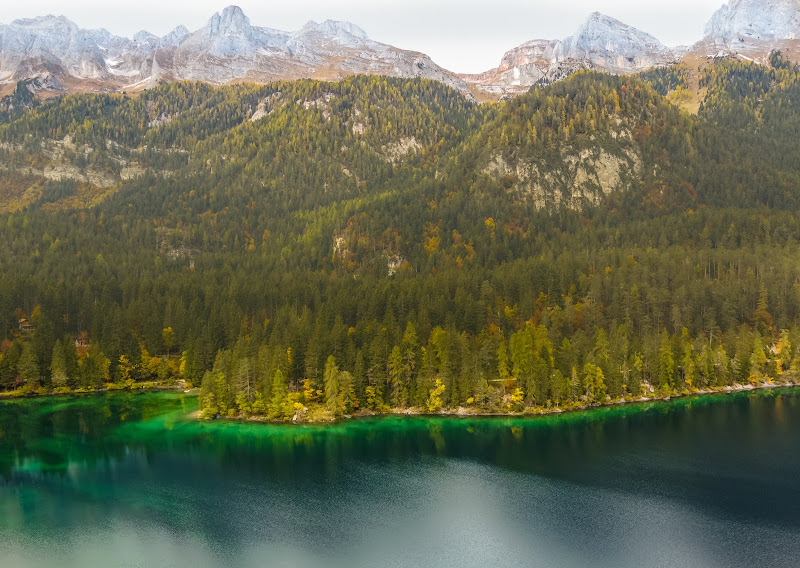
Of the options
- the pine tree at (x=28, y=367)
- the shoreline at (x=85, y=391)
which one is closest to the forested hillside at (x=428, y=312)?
the pine tree at (x=28, y=367)

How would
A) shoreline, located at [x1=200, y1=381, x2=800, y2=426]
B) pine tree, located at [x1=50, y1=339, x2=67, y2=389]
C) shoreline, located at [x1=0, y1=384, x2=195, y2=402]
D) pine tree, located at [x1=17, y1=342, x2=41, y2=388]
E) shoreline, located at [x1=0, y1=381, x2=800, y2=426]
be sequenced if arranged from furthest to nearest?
pine tree, located at [x1=50, y1=339, x2=67, y2=389] < pine tree, located at [x1=17, y1=342, x2=41, y2=388] < shoreline, located at [x1=0, y1=384, x2=195, y2=402] < shoreline, located at [x1=0, y1=381, x2=800, y2=426] < shoreline, located at [x1=200, y1=381, x2=800, y2=426]

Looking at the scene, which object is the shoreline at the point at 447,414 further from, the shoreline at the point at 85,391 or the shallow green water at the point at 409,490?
the shoreline at the point at 85,391

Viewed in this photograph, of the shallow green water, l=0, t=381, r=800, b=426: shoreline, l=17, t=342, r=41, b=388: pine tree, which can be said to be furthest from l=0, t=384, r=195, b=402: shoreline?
the shallow green water

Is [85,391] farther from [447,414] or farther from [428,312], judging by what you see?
[447,414]

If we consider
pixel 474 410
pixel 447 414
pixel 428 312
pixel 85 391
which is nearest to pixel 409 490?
pixel 447 414

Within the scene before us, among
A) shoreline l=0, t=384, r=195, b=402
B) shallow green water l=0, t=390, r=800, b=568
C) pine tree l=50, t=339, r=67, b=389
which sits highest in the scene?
pine tree l=50, t=339, r=67, b=389

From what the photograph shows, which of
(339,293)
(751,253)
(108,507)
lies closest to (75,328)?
(339,293)

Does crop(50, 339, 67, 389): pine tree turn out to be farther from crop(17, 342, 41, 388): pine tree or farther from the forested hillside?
crop(17, 342, 41, 388): pine tree

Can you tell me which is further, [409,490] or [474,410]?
[474,410]
